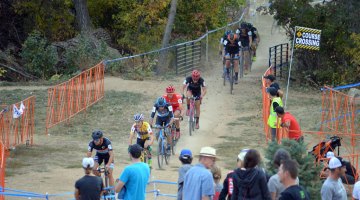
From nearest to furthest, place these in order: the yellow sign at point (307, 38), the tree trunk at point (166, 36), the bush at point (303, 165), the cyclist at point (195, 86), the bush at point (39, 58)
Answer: the bush at point (303, 165)
the cyclist at point (195, 86)
the yellow sign at point (307, 38)
the bush at point (39, 58)
the tree trunk at point (166, 36)

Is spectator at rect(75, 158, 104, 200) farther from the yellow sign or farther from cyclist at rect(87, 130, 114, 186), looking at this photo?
the yellow sign

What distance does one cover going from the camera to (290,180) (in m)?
8.78

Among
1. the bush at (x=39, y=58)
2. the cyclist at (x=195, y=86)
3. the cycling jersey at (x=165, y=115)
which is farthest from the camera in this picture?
the bush at (x=39, y=58)

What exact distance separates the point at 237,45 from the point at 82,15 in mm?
13256

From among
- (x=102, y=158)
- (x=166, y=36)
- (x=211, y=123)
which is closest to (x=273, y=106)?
(x=102, y=158)

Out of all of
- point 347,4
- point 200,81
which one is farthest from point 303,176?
point 347,4

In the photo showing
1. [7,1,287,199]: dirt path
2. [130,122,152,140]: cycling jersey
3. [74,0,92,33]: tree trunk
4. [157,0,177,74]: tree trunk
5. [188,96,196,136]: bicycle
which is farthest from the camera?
[74,0,92,33]: tree trunk

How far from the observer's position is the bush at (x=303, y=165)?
12516mm

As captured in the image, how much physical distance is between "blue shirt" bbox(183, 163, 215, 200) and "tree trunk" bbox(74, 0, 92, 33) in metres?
28.2

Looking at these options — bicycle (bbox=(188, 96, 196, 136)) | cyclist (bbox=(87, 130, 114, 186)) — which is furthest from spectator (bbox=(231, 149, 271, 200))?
bicycle (bbox=(188, 96, 196, 136))

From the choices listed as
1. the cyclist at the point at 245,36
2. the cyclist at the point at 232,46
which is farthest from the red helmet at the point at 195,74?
the cyclist at the point at 245,36

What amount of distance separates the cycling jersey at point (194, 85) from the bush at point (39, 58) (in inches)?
466

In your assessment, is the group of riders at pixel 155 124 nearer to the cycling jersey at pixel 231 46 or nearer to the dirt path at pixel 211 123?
the dirt path at pixel 211 123

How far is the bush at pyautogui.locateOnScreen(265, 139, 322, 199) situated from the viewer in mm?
12516
